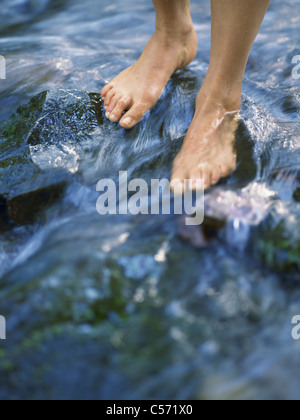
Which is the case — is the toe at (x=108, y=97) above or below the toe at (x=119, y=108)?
above

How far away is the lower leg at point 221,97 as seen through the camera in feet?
5.06

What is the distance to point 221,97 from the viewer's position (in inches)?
70.0

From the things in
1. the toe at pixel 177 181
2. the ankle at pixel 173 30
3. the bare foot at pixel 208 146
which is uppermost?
the ankle at pixel 173 30

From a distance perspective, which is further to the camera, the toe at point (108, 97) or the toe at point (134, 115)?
the toe at point (108, 97)

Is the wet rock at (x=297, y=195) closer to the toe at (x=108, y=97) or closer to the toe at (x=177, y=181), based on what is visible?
the toe at (x=177, y=181)

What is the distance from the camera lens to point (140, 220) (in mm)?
1409

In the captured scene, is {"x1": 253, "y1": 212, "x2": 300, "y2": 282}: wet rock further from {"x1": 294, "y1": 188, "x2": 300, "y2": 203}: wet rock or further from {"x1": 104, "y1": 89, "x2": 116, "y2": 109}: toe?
{"x1": 104, "y1": 89, "x2": 116, "y2": 109}: toe

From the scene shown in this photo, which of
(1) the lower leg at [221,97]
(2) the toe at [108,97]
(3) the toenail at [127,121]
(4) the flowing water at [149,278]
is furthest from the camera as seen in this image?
(2) the toe at [108,97]

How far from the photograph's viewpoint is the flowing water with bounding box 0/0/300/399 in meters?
1.06

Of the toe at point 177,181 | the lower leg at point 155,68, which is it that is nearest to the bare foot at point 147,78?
the lower leg at point 155,68

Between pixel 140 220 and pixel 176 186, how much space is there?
0.80 ft

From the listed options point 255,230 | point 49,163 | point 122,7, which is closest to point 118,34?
point 122,7

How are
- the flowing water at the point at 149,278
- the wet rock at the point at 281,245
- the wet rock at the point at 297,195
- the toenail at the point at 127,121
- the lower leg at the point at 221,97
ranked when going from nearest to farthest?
the flowing water at the point at 149,278 → the wet rock at the point at 281,245 → the wet rock at the point at 297,195 → the lower leg at the point at 221,97 → the toenail at the point at 127,121

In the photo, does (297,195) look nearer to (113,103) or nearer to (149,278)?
(149,278)
